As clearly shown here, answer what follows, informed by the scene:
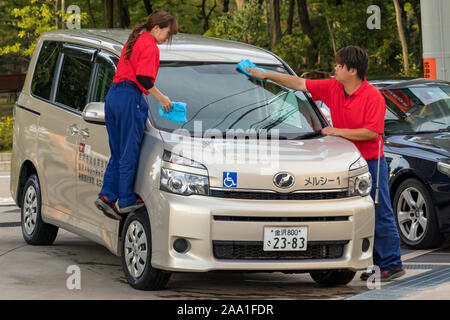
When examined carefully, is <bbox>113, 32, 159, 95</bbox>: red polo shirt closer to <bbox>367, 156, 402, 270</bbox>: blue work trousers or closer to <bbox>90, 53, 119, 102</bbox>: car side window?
<bbox>90, 53, 119, 102</bbox>: car side window

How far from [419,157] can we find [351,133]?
207 centimetres

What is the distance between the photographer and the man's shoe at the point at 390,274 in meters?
7.70

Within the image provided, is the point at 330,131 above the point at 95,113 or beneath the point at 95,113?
beneath

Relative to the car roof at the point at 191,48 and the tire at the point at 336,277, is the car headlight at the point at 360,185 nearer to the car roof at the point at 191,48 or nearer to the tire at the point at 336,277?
the tire at the point at 336,277

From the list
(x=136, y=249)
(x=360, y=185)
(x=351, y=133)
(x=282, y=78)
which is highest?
(x=282, y=78)

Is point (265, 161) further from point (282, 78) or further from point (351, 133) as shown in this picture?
point (282, 78)

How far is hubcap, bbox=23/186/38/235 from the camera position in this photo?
30.5ft

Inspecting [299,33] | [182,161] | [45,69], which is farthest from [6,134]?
[182,161]

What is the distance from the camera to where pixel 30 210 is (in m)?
9.42

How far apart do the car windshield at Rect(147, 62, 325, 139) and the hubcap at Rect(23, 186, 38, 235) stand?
2359mm

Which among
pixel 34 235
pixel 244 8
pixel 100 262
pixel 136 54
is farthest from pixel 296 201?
pixel 244 8
